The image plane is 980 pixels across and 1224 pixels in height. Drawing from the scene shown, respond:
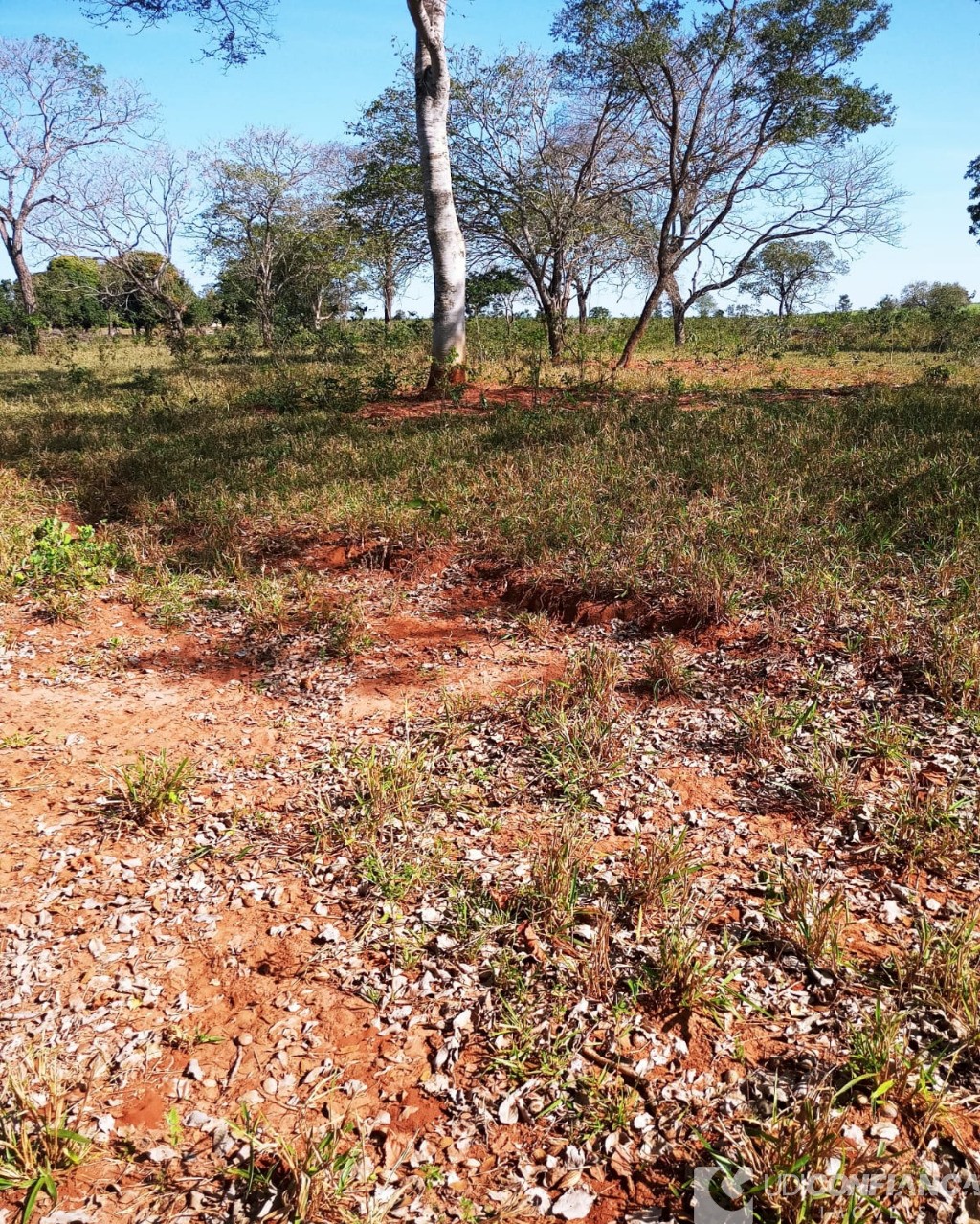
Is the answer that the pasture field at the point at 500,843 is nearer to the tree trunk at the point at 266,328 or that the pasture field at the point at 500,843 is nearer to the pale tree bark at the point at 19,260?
the tree trunk at the point at 266,328

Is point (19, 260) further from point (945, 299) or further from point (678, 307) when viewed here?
point (945, 299)

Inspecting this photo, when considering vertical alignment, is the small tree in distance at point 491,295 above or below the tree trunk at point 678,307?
above

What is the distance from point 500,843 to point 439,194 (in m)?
10.1

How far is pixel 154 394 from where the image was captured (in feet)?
39.7

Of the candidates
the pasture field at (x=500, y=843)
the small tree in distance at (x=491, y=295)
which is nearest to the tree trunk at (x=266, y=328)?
the small tree in distance at (x=491, y=295)

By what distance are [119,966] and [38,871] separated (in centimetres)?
69

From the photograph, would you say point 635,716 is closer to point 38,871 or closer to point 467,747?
point 467,747

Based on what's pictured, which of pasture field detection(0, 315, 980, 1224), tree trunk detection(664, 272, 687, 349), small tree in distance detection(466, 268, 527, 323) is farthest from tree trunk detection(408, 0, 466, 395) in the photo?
small tree in distance detection(466, 268, 527, 323)

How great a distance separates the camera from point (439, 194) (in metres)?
10.1

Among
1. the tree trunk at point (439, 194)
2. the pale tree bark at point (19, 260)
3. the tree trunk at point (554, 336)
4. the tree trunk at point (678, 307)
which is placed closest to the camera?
the tree trunk at point (439, 194)

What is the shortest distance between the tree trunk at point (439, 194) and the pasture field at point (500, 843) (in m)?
5.07

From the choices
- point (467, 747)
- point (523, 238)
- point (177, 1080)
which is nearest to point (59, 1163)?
point (177, 1080)

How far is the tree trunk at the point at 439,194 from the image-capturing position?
31.2ft

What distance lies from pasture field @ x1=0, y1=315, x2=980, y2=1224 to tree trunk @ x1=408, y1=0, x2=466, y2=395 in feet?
16.6
